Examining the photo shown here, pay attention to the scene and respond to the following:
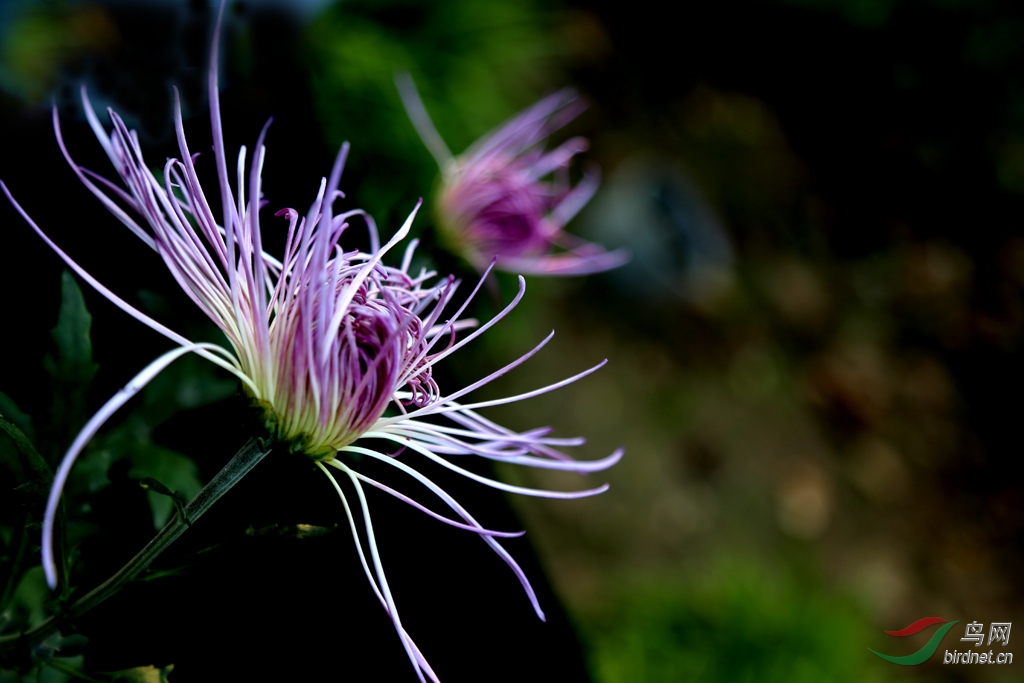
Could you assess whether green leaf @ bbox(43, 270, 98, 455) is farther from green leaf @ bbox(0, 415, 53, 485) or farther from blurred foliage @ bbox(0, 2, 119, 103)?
blurred foliage @ bbox(0, 2, 119, 103)

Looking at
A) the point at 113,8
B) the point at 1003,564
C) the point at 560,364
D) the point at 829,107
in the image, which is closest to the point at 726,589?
the point at 560,364

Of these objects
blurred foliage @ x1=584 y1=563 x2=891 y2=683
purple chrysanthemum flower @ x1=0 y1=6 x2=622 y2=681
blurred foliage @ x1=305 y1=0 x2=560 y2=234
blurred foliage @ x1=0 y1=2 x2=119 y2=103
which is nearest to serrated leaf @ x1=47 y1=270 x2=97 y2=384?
purple chrysanthemum flower @ x1=0 y1=6 x2=622 y2=681

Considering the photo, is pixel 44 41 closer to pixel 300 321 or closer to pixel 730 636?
pixel 300 321

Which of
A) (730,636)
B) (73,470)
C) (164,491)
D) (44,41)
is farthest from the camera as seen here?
(730,636)

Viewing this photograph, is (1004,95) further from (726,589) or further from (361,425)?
(361,425)

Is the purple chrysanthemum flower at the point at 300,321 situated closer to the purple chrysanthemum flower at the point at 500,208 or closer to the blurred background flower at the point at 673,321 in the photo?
the blurred background flower at the point at 673,321

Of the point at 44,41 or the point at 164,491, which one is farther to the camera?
the point at 44,41

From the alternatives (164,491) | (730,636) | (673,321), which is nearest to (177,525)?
(164,491)
